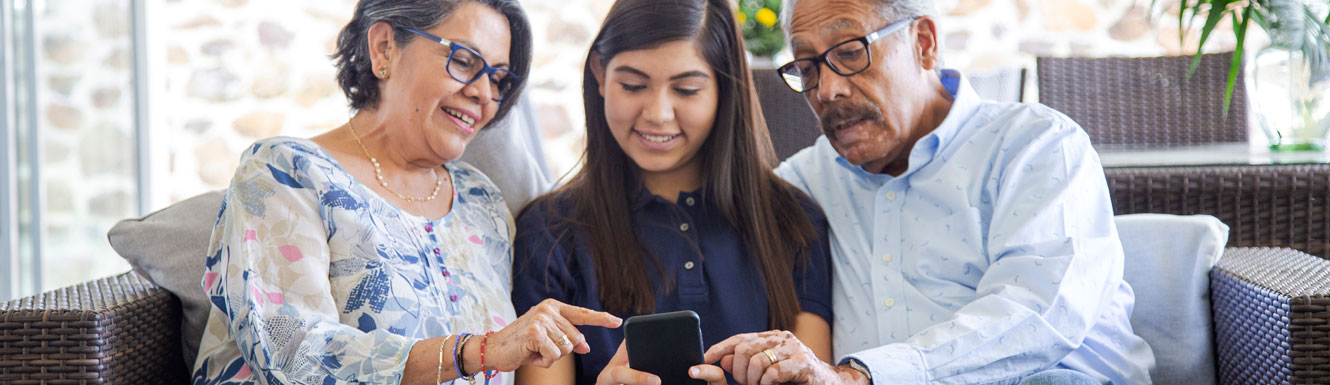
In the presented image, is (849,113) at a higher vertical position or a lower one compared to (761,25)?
lower

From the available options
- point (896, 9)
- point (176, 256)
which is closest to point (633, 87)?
point (896, 9)

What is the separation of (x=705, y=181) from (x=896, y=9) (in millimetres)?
406

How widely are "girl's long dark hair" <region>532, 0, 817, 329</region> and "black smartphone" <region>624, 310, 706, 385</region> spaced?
30 cm

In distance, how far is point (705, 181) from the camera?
166cm

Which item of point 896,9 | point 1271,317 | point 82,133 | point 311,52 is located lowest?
point 82,133

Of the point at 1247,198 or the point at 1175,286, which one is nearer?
the point at 1175,286

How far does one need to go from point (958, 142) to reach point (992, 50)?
2.60 metres

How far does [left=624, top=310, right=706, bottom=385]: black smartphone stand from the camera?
1.21 meters

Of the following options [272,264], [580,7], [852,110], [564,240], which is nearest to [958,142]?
[852,110]

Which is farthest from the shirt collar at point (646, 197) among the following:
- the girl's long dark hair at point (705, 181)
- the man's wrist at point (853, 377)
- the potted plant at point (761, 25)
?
the potted plant at point (761, 25)

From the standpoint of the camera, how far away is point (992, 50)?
13.2 feet

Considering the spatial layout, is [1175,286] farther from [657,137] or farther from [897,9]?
[657,137]

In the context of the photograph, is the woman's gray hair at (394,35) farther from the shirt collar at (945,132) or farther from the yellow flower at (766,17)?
the yellow flower at (766,17)

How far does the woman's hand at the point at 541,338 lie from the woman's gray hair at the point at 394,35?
0.48 meters
